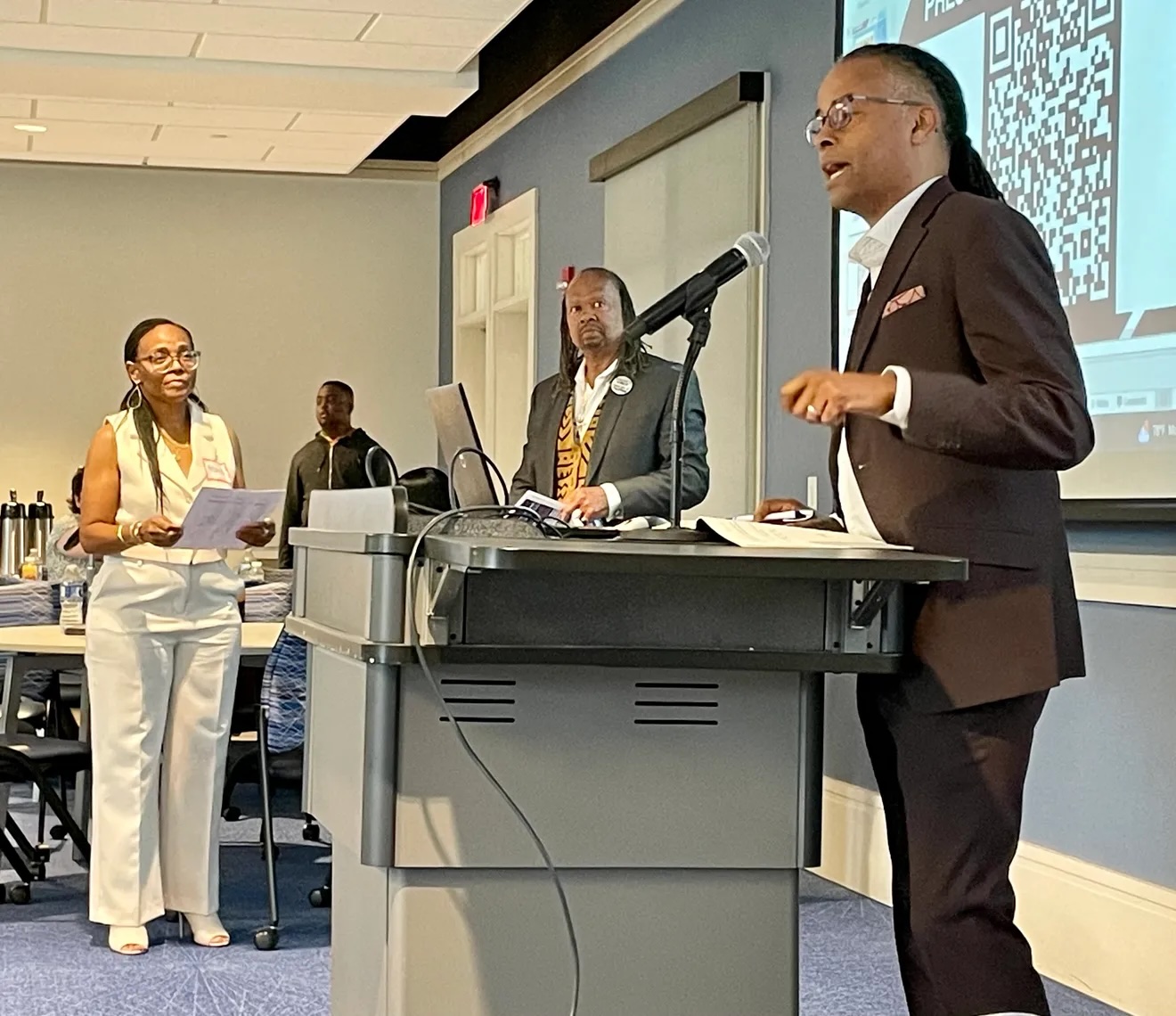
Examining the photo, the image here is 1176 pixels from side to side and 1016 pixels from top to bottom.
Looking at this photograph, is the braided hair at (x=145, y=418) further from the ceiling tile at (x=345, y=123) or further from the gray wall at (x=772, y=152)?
the ceiling tile at (x=345, y=123)

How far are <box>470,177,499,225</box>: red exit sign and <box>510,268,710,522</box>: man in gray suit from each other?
192 inches

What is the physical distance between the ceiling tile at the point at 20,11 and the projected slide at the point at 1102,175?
368cm

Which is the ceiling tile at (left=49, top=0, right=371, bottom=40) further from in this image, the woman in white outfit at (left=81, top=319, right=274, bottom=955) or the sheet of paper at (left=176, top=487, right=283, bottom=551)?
the sheet of paper at (left=176, top=487, right=283, bottom=551)

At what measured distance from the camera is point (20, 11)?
634 centimetres

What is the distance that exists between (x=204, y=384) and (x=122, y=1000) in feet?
23.3

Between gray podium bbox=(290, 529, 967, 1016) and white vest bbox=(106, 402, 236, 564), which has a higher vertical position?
white vest bbox=(106, 402, 236, 564)

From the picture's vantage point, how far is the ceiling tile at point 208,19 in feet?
20.6

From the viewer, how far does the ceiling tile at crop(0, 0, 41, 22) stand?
6.22 m

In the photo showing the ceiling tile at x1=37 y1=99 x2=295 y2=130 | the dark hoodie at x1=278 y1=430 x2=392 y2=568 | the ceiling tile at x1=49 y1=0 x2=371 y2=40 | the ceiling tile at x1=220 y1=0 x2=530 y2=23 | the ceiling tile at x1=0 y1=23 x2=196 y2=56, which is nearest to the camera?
the ceiling tile at x1=220 y1=0 x2=530 y2=23

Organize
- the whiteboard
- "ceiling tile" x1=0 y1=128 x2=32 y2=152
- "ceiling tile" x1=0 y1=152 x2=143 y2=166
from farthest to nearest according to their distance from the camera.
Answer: "ceiling tile" x1=0 y1=152 x2=143 y2=166, "ceiling tile" x1=0 y1=128 x2=32 y2=152, the whiteboard

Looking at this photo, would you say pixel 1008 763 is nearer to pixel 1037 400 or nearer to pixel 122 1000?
pixel 1037 400

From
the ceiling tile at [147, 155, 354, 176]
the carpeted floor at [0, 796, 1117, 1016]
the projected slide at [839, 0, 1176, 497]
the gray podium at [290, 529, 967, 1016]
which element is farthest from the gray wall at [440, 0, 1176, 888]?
the gray podium at [290, 529, 967, 1016]

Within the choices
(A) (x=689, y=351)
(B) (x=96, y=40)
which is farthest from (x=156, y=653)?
(B) (x=96, y=40)

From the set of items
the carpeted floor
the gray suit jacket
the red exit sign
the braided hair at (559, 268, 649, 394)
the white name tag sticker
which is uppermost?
the red exit sign
